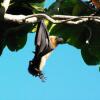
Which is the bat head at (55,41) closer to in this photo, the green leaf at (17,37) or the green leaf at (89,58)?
the green leaf at (17,37)

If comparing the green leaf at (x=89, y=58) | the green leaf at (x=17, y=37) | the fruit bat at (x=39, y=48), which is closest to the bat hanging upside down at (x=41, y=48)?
the fruit bat at (x=39, y=48)

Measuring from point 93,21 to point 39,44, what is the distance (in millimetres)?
433

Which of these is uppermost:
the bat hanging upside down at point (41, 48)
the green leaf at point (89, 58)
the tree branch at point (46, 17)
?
the tree branch at point (46, 17)

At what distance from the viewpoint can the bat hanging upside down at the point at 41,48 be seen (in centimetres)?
327

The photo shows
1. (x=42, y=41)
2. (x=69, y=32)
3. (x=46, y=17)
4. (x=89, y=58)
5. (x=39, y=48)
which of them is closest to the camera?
(x=46, y=17)

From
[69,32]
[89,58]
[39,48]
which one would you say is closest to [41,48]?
[39,48]

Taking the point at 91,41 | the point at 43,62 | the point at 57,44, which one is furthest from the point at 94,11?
the point at 43,62

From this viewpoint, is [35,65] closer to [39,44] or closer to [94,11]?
[39,44]

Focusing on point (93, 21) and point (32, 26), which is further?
point (32, 26)

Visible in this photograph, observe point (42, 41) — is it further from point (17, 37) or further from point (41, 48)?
point (17, 37)

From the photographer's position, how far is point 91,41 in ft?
12.3

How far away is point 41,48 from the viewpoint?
336 centimetres

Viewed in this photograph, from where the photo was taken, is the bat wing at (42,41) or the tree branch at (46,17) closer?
the tree branch at (46,17)

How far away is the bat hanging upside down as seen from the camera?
10.7ft
